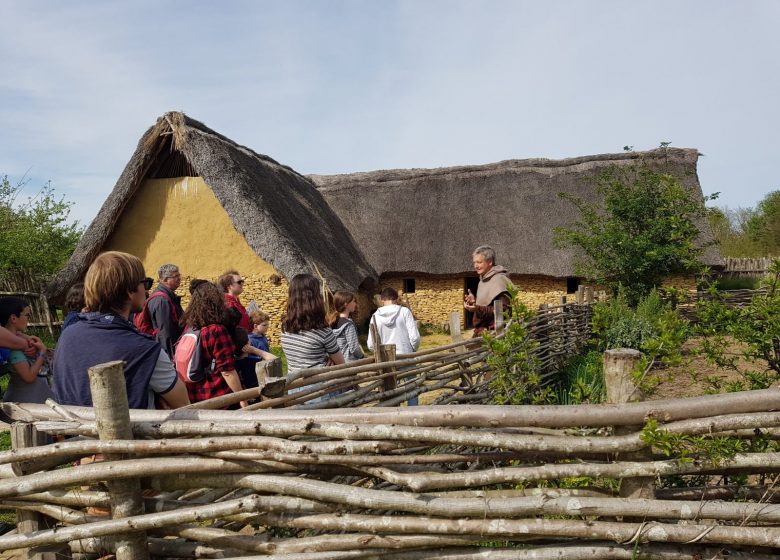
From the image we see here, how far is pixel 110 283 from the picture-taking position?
2.27 m

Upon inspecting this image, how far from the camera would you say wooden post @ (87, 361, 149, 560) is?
1775 millimetres

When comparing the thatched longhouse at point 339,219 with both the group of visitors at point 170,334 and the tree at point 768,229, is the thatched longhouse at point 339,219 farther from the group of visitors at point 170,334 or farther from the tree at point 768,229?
the tree at point 768,229

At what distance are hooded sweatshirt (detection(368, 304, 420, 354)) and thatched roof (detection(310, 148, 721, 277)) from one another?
1015cm

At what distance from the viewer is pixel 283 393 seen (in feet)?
7.75

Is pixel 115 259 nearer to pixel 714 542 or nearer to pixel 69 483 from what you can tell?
pixel 69 483

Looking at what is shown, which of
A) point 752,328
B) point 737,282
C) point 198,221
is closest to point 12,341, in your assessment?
point 752,328

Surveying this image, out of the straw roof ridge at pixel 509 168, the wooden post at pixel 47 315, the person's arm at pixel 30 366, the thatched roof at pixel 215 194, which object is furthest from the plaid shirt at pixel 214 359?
the straw roof ridge at pixel 509 168

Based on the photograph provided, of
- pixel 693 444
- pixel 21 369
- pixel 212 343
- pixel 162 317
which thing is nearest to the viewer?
pixel 693 444

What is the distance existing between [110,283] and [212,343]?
0.94 metres

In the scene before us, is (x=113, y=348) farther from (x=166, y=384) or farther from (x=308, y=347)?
(x=308, y=347)

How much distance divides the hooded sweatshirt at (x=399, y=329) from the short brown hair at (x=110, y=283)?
266 centimetres

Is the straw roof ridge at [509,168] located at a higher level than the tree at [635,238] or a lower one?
higher

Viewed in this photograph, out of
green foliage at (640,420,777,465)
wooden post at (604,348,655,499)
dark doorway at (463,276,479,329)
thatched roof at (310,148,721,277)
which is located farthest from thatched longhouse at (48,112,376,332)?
green foliage at (640,420,777,465)

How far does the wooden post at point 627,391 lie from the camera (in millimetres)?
1779
